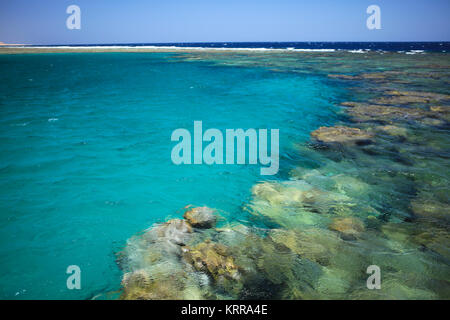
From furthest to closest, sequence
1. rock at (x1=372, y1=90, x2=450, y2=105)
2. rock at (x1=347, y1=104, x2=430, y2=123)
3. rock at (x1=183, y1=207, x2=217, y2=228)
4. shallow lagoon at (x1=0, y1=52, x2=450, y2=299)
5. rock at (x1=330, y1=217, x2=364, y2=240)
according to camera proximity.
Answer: rock at (x1=372, y1=90, x2=450, y2=105) < rock at (x1=347, y1=104, x2=430, y2=123) < rock at (x1=183, y1=207, x2=217, y2=228) < rock at (x1=330, y1=217, x2=364, y2=240) < shallow lagoon at (x1=0, y1=52, x2=450, y2=299)

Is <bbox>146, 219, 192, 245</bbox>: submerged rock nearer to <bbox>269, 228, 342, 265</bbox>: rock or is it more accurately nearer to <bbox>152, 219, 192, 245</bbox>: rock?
<bbox>152, 219, 192, 245</bbox>: rock

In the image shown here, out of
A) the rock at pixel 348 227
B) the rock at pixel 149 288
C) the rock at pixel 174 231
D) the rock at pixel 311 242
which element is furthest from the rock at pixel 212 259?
the rock at pixel 348 227

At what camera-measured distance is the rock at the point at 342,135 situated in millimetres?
11172

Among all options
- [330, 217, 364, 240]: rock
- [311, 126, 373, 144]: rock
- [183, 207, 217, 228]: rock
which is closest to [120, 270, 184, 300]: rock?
[183, 207, 217, 228]: rock

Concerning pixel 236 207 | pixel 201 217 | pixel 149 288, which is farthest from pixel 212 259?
pixel 236 207

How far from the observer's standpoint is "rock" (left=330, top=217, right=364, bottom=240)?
5.75 meters

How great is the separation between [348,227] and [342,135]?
6.96 metres

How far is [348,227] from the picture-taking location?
5938mm

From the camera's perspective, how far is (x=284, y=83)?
89.5 ft

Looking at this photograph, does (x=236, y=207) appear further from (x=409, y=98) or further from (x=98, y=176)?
(x=409, y=98)

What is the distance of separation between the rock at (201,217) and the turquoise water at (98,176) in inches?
18.5

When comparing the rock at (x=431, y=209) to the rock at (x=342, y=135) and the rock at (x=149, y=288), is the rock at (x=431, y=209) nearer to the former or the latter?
the rock at (x=342, y=135)

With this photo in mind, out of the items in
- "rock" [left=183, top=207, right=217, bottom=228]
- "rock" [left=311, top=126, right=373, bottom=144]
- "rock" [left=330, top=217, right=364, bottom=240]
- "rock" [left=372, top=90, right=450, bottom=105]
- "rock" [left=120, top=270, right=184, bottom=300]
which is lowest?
"rock" [left=120, top=270, right=184, bottom=300]

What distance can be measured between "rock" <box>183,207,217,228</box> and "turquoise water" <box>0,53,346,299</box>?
47 centimetres
